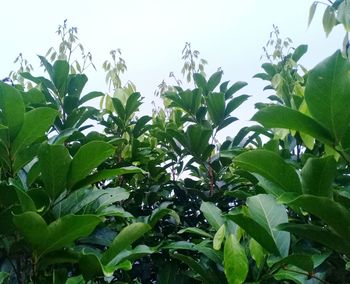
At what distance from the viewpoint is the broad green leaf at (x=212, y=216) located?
119cm

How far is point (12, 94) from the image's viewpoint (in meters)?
1.10

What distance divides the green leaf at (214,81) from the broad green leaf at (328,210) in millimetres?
1175

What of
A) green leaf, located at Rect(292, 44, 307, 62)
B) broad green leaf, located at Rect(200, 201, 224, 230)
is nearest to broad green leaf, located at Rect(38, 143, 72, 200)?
broad green leaf, located at Rect(200, 201, 224, 230)

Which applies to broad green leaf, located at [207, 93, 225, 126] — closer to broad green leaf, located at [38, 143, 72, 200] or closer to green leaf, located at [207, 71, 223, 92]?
green leaf, located at [207, 71, 223, 92]

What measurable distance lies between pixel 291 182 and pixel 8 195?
2.28 feet

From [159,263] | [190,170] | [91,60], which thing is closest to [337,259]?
[159,263]

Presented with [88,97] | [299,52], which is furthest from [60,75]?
[299,52]

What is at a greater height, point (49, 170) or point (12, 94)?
point (12, 94)

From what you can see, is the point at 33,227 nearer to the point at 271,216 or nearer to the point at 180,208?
the point at 271,216

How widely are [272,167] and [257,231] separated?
0.15 metres

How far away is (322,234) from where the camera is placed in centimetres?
95

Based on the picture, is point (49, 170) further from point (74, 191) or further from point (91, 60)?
point (91, 60)

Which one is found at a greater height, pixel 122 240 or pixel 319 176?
pixel 319 176

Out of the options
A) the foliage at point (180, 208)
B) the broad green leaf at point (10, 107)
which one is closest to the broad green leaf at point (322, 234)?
the foliage at point (180, 208)
